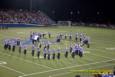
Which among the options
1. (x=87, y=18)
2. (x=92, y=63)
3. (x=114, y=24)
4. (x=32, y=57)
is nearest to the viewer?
(x=92, y=63)

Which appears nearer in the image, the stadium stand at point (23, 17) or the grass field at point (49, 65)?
the grass field at point (49, 65)

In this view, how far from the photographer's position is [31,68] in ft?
69.3

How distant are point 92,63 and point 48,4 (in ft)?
177

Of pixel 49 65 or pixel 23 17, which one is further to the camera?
pixel 23 17

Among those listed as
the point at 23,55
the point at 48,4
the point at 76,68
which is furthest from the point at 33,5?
the point at 76,68

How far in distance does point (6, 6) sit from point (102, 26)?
24622mm

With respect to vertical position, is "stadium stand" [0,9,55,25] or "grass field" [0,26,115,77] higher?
"stadium stand" [0,9,55,25]

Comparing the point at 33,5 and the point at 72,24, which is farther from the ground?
the point at 33,5

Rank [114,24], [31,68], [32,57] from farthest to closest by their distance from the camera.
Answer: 1. [114,24]
2. [32,57]
3. [31,68]

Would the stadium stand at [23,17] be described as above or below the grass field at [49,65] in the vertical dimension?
above

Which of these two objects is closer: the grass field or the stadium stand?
the grass field

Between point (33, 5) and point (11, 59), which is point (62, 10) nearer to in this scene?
point (33, 5)

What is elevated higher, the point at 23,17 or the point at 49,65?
the point at 23,17

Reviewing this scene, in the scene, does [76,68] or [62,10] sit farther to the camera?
[62,10]
